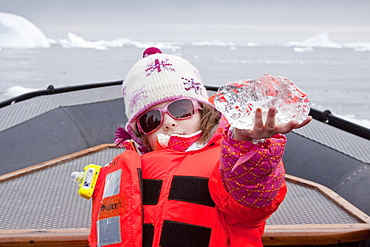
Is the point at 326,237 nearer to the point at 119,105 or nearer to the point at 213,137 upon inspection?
the point at 213,137

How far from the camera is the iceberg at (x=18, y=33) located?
11273mm

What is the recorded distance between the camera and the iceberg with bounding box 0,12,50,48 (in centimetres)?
1127

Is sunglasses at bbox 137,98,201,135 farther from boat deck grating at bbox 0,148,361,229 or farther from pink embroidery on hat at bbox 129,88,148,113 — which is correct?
boat deck grating at bbox 0,148,361,229

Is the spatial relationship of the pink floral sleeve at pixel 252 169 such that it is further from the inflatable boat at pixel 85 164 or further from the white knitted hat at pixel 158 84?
the inflatable boat at pixel 85 164

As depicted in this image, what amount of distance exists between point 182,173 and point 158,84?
261mm

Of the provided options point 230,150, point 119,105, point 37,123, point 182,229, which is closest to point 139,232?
point 182,229

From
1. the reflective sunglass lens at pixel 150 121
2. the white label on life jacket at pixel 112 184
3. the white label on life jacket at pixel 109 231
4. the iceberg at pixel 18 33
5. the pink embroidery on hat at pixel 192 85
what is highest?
the pink embroidery on hat at pixel 192 85

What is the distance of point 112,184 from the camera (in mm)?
980

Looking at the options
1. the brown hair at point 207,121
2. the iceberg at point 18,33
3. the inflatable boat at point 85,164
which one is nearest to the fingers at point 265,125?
the brown hair at point 207,121

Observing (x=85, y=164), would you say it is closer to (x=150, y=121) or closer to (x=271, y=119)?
(x=150, y=121)

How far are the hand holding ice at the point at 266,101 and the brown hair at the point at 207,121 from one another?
1.09 feet

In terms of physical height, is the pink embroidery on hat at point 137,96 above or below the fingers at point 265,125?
below

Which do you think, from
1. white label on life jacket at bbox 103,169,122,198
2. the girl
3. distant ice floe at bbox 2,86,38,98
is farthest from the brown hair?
distant ice floe at bbox 2,86,38,98

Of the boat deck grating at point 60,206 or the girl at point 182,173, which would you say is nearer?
the girl at point 182,173
